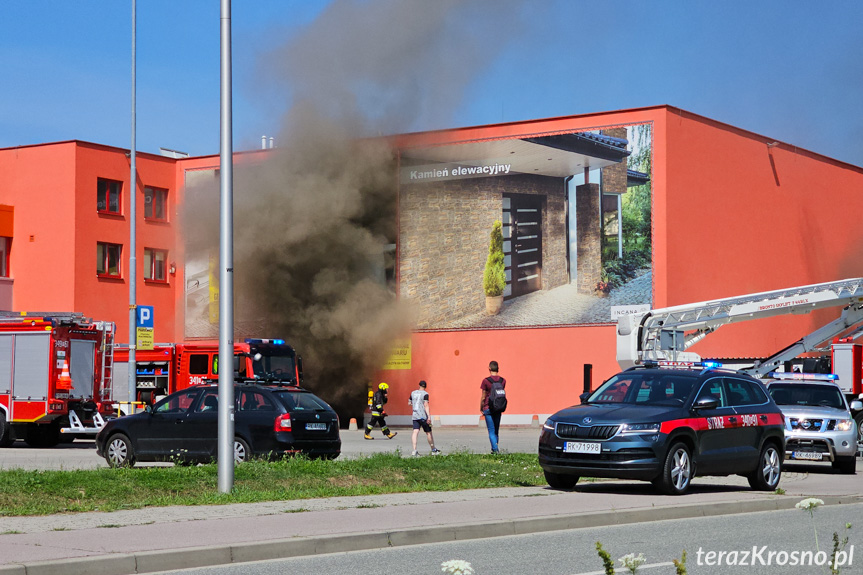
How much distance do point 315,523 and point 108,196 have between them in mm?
34628

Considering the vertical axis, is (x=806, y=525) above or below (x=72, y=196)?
below

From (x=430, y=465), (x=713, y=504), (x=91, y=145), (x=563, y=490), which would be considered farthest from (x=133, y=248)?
(x=713, y=504)

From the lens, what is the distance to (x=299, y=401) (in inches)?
707

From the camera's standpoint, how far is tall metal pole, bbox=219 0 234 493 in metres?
12.9

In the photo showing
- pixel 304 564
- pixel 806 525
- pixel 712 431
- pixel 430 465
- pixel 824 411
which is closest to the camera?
pixel 304 564

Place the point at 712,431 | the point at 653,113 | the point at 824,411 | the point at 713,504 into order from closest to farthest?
the point at 713,504 → the point at 712,431 → the point at 824,411 → the point at 653,113

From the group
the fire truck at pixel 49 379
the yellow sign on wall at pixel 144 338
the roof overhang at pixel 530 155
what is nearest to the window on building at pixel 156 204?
the roof overhang at pixel 530 155

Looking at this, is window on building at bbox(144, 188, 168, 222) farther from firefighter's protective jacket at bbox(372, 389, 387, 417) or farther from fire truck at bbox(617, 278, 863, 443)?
fire truck at bbox(617, 278, 863, 443)

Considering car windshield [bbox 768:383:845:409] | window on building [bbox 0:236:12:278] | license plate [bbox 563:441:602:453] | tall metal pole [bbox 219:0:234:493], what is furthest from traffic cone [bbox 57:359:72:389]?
window on building [bbox 0:236:12:278]

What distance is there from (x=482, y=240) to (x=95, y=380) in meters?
16.2

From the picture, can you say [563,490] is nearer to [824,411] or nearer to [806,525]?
[806,525]

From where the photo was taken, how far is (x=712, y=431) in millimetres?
14250

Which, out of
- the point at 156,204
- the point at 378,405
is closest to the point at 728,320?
the point at 378,405
